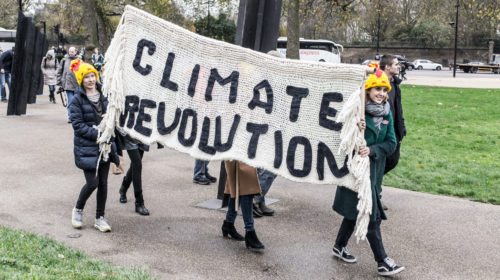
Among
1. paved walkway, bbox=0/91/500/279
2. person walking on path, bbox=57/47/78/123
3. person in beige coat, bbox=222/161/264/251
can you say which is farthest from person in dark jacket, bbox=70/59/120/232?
person walking on path, bbox=57/47/78/123

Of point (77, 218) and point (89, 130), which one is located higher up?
point (89, 130)

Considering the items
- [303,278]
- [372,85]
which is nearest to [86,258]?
[303,278]

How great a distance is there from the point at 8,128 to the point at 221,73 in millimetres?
8898

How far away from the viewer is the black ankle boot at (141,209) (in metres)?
5.97

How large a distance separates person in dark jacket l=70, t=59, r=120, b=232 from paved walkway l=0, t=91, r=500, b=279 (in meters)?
0.44

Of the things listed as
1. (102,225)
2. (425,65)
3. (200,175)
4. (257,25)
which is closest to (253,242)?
(102,225)

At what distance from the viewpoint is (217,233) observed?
5430 mm

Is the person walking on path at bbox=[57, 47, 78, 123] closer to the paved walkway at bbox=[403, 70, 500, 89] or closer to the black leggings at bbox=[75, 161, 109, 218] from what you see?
the black leggings at bbox=[75, 161, 109, 218]

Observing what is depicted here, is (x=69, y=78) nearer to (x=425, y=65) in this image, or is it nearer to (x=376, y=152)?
(x=376, y=152)

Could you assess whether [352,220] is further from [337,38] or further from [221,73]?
[337,38]

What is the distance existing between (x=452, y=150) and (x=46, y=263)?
26.9 ft

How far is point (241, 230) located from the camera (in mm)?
5562

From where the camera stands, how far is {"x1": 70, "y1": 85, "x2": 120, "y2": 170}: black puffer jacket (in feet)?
16.8

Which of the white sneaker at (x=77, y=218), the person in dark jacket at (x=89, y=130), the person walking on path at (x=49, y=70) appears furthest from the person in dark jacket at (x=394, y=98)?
the person walking on path at (x=49, y=70)
